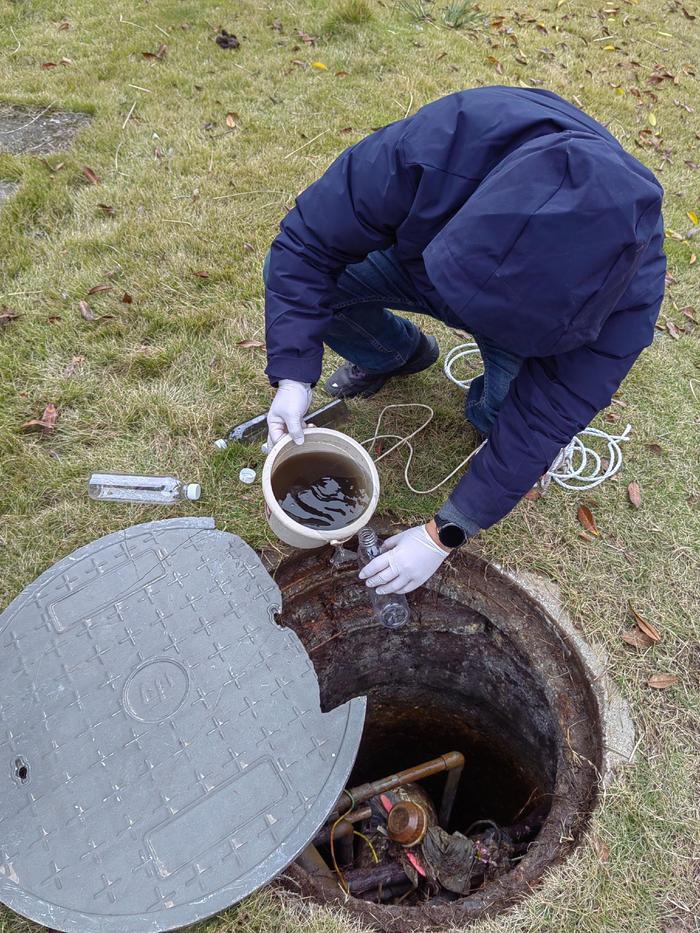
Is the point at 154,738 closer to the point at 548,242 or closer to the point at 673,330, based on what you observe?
the point at 548,242

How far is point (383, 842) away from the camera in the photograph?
2.18m

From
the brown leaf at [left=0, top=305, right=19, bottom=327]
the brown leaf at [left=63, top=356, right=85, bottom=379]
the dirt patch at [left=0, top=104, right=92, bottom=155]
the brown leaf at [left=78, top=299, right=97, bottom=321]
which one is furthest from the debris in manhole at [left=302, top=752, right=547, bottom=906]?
the dirt patch at [left=0, top=104, right=92, bottom=155]

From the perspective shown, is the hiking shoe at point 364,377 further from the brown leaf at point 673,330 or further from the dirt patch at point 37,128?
the dirt patch at point 37,128

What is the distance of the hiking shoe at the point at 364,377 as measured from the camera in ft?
8.68

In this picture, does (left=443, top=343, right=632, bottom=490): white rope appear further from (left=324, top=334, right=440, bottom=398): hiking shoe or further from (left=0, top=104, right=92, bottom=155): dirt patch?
(left=0, top=104, right=92, bottom=155): dirt patch

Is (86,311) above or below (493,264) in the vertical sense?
below

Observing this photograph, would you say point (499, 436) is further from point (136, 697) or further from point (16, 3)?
point (16, 3)

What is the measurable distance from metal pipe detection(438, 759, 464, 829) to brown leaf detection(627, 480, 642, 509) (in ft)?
4.07

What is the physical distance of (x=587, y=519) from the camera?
242 cm

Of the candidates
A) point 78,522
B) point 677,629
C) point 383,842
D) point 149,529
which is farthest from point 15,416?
point 677,629

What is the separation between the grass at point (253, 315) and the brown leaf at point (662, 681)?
2 centimetres

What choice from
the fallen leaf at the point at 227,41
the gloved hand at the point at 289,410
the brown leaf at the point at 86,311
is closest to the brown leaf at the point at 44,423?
the brown leaf at the point at 86,311

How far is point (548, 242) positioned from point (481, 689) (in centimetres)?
179

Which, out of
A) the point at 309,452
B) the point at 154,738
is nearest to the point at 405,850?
the point at 154,738
